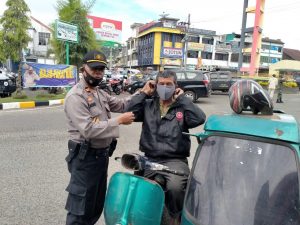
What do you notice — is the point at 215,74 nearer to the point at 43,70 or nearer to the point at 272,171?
the point at 43,70

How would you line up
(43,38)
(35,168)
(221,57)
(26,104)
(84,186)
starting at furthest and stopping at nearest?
(221,57)
(43,38)
(26,104)
(35,168)
(84,186)

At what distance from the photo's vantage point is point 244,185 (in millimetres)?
1692

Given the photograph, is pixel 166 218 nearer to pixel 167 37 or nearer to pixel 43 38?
pixel 43 38

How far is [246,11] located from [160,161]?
1191 inches

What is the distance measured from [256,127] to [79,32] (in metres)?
18.7

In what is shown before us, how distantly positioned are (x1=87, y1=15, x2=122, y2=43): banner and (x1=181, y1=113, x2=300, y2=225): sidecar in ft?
99.8

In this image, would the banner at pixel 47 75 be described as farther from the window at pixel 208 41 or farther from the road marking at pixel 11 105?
the window at pixel 208 41

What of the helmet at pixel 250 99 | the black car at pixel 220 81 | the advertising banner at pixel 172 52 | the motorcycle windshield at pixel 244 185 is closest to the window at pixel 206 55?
the advertising banner at pixel 172 52

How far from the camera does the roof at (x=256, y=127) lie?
68.1 inches

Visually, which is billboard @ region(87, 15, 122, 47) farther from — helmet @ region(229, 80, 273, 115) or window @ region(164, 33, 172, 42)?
helmet @ region(229, 80, 273, 115)

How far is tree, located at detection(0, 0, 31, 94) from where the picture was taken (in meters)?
12.8

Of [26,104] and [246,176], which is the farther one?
[26,104]

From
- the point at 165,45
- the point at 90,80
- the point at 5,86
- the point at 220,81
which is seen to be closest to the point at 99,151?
the point at 90,80

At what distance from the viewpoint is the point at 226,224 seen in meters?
1.60
